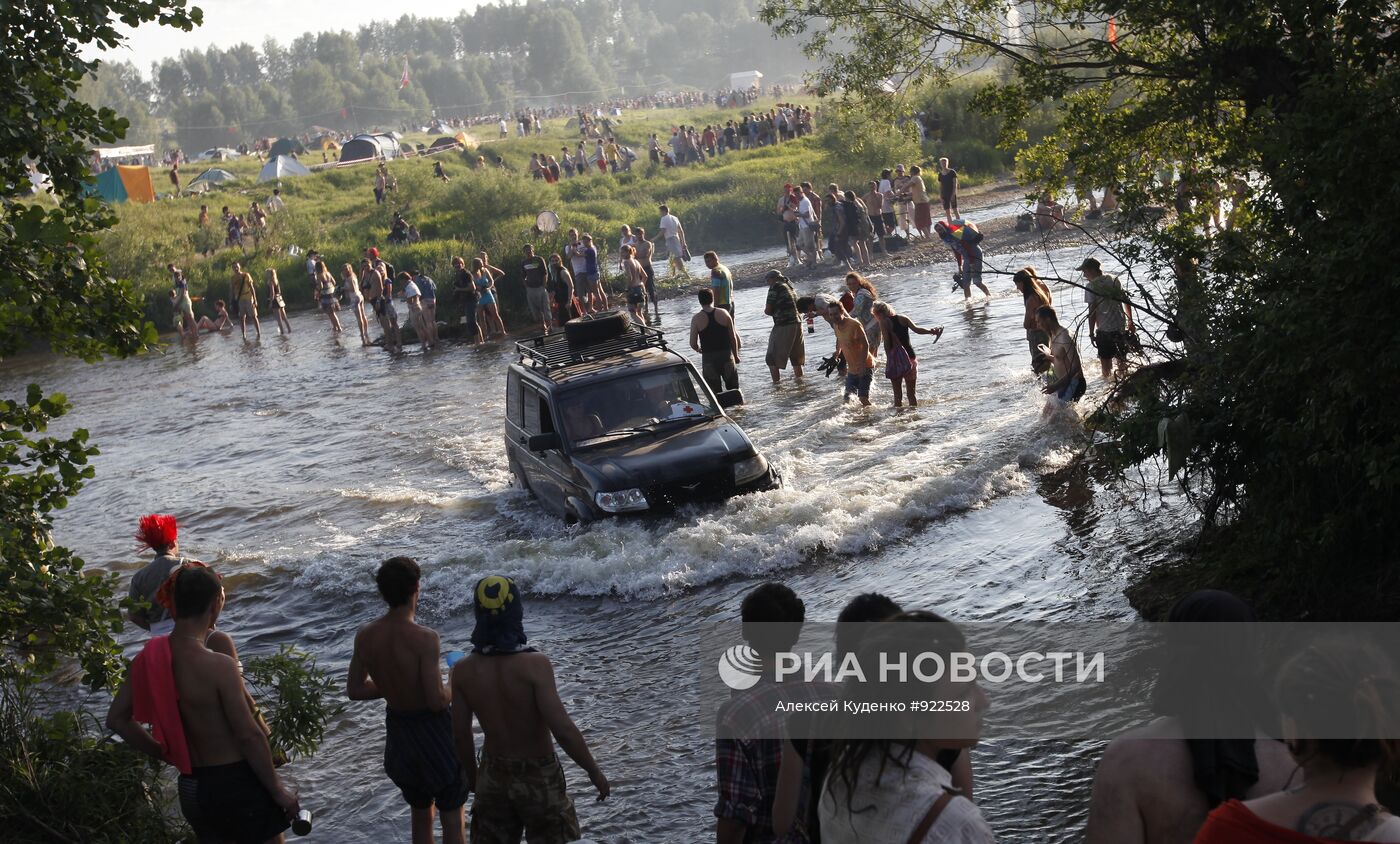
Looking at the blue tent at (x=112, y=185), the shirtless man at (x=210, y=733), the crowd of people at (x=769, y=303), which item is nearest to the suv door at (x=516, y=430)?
the crowd of people at (x=769, y=303)

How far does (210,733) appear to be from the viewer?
18.1 feet

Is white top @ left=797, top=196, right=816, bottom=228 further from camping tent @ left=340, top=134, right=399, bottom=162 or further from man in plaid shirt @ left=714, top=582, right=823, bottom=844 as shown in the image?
camping tent @ left=340, top=134, right=399, bottom=162

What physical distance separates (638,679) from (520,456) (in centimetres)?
519

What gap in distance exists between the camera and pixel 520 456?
14.0m

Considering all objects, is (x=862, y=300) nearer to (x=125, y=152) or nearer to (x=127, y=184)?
(x=127, y=184)

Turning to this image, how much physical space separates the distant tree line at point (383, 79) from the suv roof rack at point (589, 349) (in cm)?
12097

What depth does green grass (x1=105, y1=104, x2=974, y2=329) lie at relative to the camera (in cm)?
3847

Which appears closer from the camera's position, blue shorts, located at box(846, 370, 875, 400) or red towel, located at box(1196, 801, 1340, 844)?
red towel, located at box(1196, 801, 1340, 844)

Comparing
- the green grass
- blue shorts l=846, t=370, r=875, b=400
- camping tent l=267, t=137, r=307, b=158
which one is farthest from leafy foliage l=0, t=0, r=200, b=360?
camping tent l=267, t=137, r=307, b=158

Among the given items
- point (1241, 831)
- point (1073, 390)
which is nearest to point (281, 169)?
point (1073, 390)

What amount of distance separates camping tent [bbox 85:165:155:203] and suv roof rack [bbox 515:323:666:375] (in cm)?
5266

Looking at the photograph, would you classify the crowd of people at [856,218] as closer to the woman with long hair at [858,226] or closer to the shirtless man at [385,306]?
the woman with long hair at [858,226]

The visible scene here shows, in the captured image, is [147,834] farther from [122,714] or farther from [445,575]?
[445,575]

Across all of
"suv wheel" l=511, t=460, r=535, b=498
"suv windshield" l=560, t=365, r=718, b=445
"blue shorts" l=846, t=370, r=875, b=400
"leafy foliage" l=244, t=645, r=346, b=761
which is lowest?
"suv wheel" l=511, t=460, r=535, b=498
